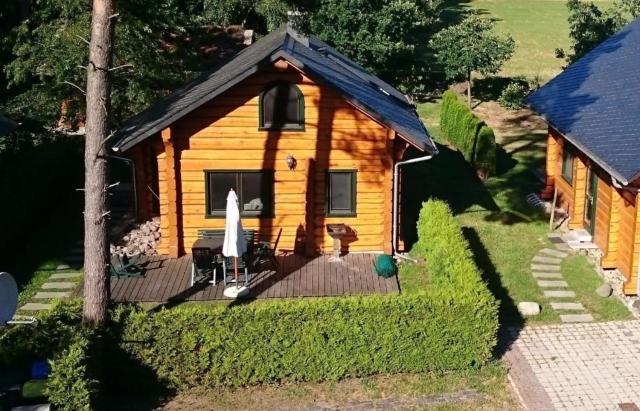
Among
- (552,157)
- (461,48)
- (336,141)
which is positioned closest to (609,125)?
(552,157)

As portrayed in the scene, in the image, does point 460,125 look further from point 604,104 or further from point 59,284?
point 59,284

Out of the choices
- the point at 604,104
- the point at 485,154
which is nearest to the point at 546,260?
the point at 604,104

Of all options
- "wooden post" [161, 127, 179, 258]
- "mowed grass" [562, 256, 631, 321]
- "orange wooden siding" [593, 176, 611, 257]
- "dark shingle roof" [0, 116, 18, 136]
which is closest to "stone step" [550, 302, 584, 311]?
"mowed grass" [562, 256, 631, 321]

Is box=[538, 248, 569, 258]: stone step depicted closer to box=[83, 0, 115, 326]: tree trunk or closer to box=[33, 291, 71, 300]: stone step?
box=[83, 0, 115, 326]: tree trunk

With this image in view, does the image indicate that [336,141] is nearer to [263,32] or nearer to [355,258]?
[355,258]

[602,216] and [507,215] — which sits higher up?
[602,216]

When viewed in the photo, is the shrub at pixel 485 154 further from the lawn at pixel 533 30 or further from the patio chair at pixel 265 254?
the lawn at pixel 533 30
